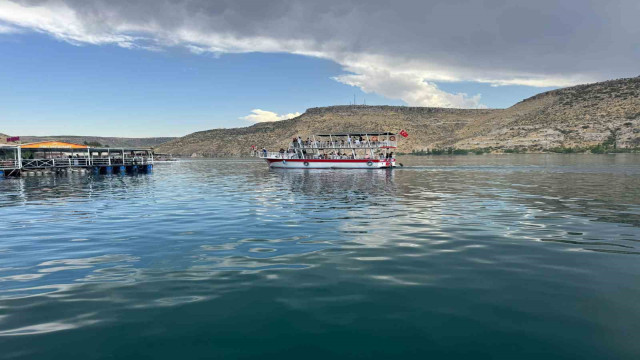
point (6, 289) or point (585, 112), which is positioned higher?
point (585, 112)

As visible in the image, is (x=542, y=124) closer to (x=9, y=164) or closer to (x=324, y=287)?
(x=9, y=164)

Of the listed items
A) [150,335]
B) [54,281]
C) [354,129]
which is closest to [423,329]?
[150,335]

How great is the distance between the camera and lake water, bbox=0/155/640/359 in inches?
225

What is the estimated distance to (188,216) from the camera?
1778 centimetres

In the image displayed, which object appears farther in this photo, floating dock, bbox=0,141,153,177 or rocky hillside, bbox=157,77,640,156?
rocky hillside, bbox=157,77,640,156

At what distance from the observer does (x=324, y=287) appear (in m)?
8.09

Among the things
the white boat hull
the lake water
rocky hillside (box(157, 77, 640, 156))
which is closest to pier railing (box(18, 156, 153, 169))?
the white boat hull

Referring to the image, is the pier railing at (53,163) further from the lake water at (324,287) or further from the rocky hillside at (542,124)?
the rocky hillside at (542,124)

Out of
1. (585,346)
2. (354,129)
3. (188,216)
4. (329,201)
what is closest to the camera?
(585,346)

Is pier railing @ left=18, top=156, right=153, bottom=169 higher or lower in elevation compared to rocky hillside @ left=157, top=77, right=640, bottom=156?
lower

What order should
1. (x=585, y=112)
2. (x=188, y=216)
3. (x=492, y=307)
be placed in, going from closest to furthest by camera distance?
(x=492, y=307) < (x=188, y=216) < (x=585, y=112)

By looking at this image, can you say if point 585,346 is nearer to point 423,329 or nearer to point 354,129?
point 423,329

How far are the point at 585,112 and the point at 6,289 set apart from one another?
6452 inches

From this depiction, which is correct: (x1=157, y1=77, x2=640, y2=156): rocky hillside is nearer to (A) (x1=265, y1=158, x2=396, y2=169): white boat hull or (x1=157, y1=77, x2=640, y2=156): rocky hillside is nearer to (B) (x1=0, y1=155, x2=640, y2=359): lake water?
(A) (x1=265, y1=158, x2=396, y2=169): white boat hull
